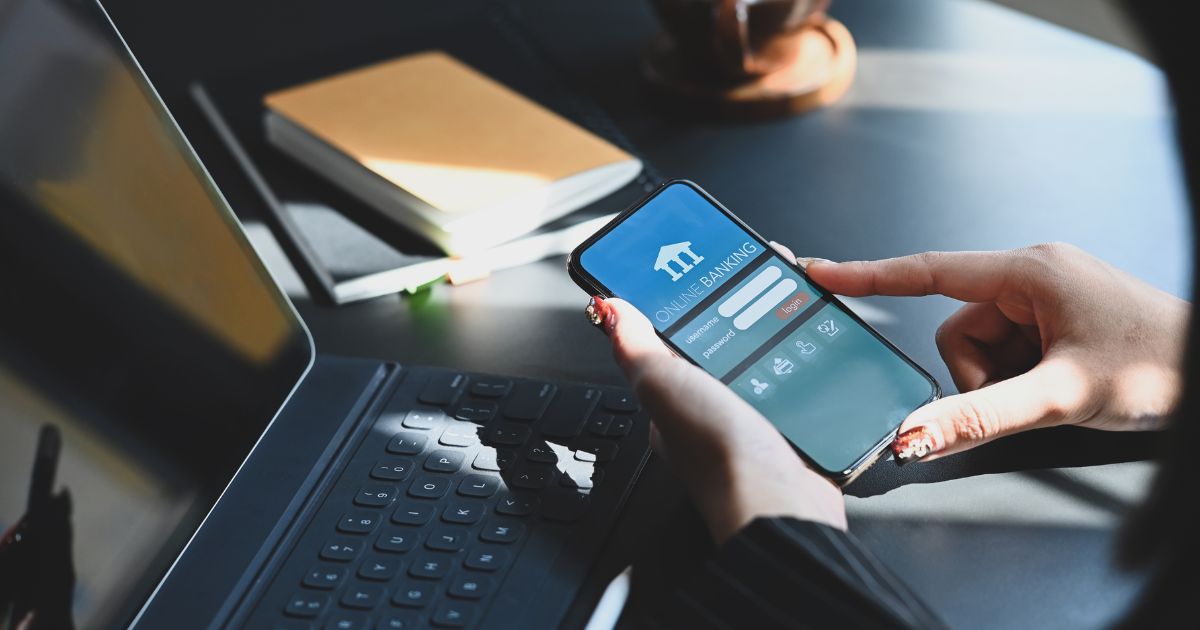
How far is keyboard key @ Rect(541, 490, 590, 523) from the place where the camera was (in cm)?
58

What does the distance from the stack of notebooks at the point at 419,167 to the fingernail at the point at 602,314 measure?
0.67ft

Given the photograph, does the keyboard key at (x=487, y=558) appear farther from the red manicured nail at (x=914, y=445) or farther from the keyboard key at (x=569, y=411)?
the red manicured nail at (x=914, y=445)

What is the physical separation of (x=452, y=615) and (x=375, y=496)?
4.0 inches

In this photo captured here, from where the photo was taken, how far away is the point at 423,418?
25.6 inches

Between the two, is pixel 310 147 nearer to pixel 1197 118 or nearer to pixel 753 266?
pixel 753 266

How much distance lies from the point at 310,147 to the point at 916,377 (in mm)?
569

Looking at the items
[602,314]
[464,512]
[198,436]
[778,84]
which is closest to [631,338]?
[602,314]

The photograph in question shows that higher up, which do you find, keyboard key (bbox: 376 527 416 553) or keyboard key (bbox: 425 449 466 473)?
keyboard key (bbox: 425 449 466 473)

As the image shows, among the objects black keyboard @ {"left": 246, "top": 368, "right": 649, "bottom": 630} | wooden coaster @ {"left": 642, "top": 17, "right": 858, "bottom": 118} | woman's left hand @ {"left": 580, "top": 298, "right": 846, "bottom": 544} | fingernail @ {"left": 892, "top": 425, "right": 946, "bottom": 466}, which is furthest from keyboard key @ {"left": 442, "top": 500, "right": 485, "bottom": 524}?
wooden coaster @ {"left": 642, "top": 17, "right": 858, "bottom": 118}

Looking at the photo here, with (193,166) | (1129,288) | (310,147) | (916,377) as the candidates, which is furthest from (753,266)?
(310,147)

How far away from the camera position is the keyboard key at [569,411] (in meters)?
0.63

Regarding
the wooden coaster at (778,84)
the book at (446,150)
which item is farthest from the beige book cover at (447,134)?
the wooden coaster at (778,84)

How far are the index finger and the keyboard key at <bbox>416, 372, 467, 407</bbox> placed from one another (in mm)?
238

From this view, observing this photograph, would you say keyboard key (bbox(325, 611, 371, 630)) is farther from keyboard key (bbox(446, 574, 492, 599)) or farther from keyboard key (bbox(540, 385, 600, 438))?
keyboard key (bbox(540, 385, 600, 438))
